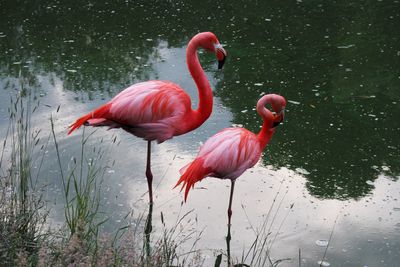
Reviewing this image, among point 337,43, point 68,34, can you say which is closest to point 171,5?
point 68,34

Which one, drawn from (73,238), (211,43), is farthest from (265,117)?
(73,238)

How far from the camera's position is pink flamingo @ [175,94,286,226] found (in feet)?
10.9

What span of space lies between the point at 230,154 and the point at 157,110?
49 centimetres

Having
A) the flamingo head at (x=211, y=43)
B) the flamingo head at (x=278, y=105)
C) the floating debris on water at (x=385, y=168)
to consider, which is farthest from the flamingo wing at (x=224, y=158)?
the floating debris on water at (x=385, y=168)

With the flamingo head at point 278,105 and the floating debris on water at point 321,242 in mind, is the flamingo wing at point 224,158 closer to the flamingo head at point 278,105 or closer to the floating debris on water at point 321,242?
the flamingo head at point 278,105

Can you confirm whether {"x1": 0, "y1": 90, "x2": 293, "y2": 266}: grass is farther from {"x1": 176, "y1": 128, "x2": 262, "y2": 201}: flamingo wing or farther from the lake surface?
{"x1": 176, "y1": 128, "x2": 262, "y2": 201}: flamingo wing

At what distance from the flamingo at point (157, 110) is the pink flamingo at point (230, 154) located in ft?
0.82

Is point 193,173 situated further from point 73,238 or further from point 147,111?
point 73,238

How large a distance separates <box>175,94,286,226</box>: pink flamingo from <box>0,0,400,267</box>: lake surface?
0.98 feet

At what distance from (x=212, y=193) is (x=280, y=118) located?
61 centimetres

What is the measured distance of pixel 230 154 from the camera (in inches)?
132

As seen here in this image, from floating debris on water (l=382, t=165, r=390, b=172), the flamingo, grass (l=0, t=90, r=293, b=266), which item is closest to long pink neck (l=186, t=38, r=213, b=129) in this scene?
the flamingo

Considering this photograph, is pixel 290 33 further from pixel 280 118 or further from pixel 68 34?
pixel 280 118

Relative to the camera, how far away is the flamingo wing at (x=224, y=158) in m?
3.30
